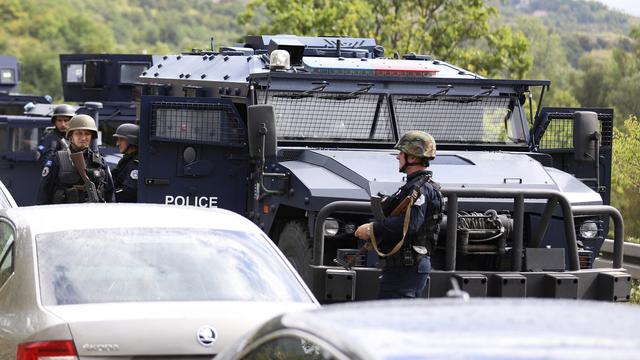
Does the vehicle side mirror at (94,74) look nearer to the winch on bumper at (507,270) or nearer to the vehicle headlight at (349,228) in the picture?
the vehicle headlight at (349,228)

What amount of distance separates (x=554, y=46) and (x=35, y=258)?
100838mm

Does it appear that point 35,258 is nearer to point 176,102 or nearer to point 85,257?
point 85,257

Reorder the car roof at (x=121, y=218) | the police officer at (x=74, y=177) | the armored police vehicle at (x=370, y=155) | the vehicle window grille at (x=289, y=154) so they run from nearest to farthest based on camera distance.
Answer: the car roof at (x=121, y=218) → the armored police vehicle at (x=370, y=155) → the vehicle window grille at (x=289, y=154) → the police officer at (x=74, y=177)

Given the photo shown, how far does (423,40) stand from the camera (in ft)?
111

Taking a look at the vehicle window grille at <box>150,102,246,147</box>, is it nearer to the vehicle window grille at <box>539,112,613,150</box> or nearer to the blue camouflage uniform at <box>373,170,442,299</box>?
the vehicle window grille at <box>539,112,613,150</box>

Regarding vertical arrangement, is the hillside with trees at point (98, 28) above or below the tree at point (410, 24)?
below

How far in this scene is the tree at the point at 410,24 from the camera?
112 ft

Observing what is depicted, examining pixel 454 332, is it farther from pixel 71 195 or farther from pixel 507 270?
pixel 71 195

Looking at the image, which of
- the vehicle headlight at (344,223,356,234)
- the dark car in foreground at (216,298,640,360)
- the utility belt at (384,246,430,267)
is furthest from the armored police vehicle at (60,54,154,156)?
the dark car in foreground at (216,298,640,360)

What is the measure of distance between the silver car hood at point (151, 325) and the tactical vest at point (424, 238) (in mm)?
2389

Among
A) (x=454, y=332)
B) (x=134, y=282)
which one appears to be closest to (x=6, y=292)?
(x=134, y=282)

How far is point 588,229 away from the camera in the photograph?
10.3m

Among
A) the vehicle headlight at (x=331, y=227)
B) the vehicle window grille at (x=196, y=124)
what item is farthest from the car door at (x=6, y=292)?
the vehicle window grille at (x=196, y=124)

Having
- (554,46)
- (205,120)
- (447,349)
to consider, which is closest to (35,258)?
(447,349)
